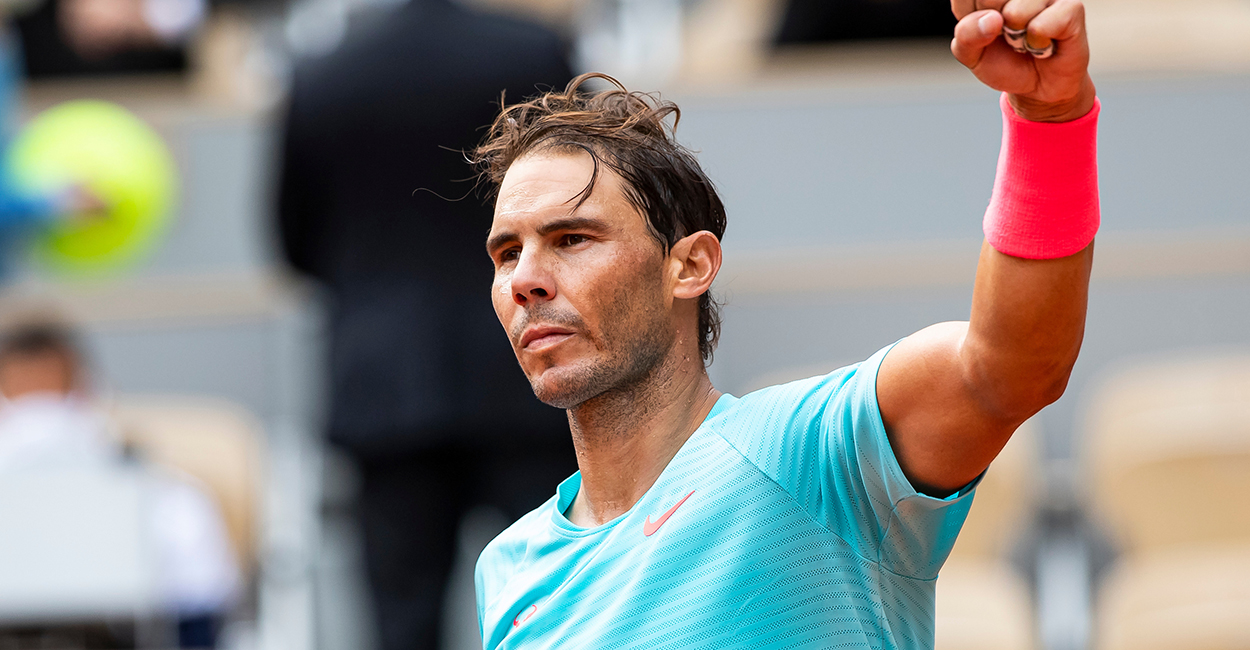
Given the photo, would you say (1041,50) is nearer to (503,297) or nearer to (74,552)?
(503,297)

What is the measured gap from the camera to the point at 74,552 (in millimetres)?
4383

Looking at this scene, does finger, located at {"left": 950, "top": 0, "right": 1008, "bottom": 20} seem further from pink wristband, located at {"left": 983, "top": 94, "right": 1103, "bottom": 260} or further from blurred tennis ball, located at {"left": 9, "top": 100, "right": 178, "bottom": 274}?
blurred tennis ball, located at {"left": 9, "top": 100, "right": 178, "bottom": 274}

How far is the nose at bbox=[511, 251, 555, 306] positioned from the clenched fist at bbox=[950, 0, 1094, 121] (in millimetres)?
516

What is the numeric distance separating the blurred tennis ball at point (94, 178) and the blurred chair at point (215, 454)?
0.59m

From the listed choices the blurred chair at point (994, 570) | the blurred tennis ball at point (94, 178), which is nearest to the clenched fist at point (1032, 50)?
the blurred chair at point (994, 570)

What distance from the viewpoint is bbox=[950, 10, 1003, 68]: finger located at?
4.27 feet

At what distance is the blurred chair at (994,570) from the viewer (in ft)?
14.1

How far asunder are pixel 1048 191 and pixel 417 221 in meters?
3.03

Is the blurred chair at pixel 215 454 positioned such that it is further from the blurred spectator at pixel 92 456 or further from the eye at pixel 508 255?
the eye at pixel 508 255

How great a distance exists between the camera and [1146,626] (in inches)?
170

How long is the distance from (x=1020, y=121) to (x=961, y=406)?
265 millimetres

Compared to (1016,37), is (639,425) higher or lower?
lower

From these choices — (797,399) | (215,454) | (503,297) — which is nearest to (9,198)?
(215,454)

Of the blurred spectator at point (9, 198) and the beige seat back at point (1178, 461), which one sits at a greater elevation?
the blurred spectator at point (9, 198)
